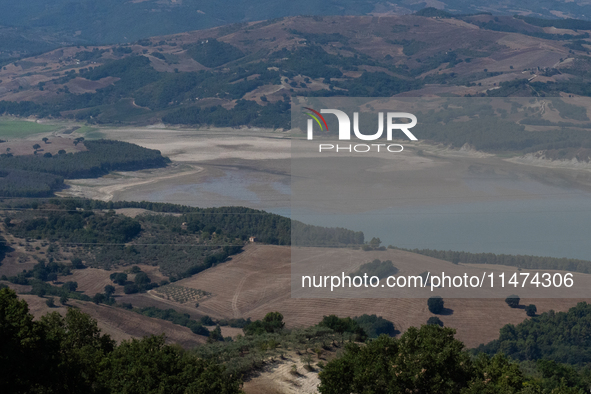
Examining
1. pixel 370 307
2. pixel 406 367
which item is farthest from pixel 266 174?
pixel 406 367

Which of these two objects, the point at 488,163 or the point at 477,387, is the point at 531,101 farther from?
the point at 477,387

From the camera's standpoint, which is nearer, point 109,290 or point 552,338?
point 552,338

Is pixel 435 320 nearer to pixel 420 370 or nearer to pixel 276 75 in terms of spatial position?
pixel 420 370

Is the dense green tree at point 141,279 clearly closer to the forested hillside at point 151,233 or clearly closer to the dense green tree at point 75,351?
the forested hillside at point 151,233

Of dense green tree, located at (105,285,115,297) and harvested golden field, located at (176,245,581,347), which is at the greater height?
harvested golden field, located at (176,245,581,347)

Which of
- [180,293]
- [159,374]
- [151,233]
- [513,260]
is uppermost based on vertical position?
[513,260]

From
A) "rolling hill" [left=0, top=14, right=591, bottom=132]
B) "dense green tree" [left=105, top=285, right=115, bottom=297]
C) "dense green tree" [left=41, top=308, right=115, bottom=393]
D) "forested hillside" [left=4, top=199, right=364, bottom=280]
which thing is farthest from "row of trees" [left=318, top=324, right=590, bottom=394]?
"rolling hill" [left=0, top=14, right=591, bottom=132]

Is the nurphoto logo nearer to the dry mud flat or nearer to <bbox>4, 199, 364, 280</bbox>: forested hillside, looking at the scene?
the dry mud flat

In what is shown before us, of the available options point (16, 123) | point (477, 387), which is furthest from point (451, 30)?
point (477, 387)
